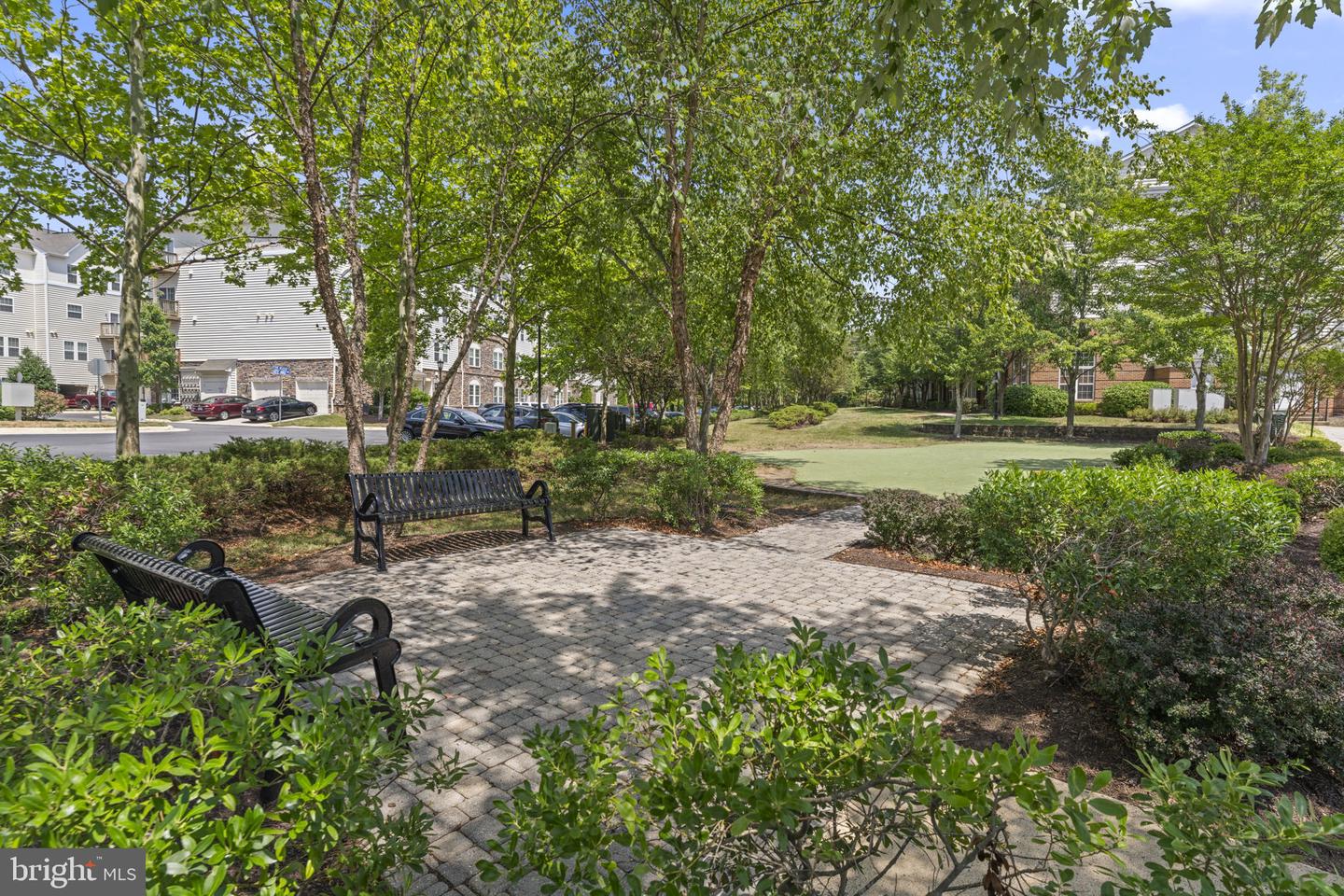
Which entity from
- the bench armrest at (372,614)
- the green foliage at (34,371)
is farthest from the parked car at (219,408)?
the bench armrest at (372,614)

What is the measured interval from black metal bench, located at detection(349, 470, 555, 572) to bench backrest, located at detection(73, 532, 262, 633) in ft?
9.88

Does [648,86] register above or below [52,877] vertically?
above

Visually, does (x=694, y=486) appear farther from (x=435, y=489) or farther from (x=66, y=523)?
(x=66, y=523)

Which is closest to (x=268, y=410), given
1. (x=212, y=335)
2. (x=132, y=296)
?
(x=212, y=335)

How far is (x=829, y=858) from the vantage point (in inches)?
66.0

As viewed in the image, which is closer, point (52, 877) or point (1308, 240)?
point (52, 877)

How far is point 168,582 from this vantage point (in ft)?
11.4

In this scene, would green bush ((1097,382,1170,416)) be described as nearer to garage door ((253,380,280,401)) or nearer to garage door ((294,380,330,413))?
garage door ((294,380,330,413))

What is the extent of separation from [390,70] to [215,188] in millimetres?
3593

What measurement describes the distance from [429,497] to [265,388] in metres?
44.3

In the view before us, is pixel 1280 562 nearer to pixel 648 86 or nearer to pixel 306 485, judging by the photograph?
pixel 648 86

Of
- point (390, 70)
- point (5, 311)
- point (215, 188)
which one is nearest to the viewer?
point (390, 70)

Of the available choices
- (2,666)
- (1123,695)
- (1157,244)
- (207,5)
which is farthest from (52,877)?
(1157,244)

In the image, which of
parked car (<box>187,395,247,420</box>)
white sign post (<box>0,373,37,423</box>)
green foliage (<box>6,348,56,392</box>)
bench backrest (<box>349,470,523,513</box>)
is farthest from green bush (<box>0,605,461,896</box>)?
green foliage (<box>6,348,56,392</box>)
